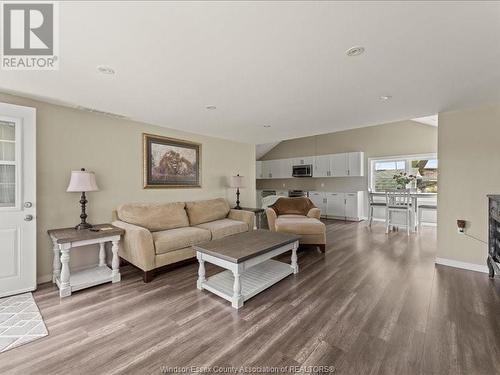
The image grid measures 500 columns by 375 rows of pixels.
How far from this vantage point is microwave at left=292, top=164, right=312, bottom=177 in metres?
7.25

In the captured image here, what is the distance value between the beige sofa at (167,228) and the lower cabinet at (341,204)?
11.9 feet

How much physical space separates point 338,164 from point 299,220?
11.8 feet

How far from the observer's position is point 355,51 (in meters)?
1.65

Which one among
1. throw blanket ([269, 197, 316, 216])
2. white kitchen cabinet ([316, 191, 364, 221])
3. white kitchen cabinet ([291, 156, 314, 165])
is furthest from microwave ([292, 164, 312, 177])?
throw blanket ([269, 197, 316, 216])

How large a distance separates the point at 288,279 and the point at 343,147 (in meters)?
5.46

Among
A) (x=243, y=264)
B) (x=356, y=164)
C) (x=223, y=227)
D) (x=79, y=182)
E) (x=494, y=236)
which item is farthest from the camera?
(x=356, y=164)

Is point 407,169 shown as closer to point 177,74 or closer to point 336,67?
point 336,67

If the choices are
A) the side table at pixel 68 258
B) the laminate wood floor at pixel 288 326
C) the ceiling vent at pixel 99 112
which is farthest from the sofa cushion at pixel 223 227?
the ceiling vent at pixel 99 112

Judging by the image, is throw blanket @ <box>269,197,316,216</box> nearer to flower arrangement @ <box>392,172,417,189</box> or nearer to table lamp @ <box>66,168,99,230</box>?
flower arrangement @ <box>392,172,417,189</box>

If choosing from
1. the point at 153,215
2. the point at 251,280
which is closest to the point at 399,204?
the point at 251,280

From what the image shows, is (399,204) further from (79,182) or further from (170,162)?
(79,182)

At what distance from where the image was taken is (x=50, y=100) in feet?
8.49

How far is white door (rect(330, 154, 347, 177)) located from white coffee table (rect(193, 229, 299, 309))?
178 inches

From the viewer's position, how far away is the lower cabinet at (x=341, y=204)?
641 cm
